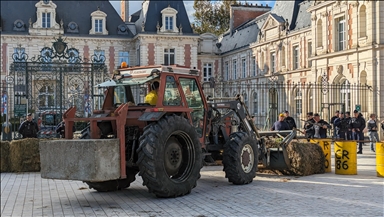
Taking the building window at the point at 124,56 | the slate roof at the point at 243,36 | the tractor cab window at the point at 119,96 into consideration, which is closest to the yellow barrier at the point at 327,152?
the tractor cab window at the point at 119,96

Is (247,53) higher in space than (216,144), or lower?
higher

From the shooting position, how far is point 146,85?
32.9 feet

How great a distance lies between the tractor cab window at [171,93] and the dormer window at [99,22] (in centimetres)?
3626

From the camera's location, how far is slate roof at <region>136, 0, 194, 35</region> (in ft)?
148

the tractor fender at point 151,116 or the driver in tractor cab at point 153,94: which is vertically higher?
the driver in tractor cab at point 153,94

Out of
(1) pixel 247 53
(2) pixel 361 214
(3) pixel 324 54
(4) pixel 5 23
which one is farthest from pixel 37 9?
(2) pixel 361 214

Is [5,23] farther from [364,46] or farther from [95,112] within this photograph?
[95,112]

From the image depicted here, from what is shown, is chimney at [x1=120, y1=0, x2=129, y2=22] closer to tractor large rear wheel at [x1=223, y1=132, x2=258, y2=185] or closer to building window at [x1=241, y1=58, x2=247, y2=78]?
building window at [x1=241, y1=58, x2=247, y2=78]

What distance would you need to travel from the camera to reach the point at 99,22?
148 feet

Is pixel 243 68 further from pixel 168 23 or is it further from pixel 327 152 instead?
pixel 327 152

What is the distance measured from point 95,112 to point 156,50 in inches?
1357

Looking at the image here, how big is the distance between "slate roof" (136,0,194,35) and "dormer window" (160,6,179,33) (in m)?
0.62

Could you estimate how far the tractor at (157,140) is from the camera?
27.7 ft

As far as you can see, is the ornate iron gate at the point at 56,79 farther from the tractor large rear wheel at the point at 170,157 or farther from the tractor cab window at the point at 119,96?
the tractor large rear wheel at the point at 170,157
